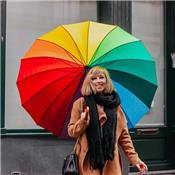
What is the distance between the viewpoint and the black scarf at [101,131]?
14.3 ft

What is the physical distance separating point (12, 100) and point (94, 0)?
2.27 m

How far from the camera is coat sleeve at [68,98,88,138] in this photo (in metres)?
4.28

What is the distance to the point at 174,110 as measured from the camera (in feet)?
28.9

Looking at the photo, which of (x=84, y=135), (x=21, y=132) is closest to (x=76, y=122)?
(x=84, y=135)

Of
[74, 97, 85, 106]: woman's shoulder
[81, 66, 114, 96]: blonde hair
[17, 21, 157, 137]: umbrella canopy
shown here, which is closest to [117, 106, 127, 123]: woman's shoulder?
[17, 21, 157, 137]: umbrella canopy

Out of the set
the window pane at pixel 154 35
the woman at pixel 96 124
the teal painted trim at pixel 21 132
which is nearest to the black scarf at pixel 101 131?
the woman at pixel 96 124

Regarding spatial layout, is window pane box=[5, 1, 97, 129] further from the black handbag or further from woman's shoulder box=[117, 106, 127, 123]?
woman's shoulder box=[117, 106, 127, 123]

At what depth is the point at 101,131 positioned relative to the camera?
173 inches

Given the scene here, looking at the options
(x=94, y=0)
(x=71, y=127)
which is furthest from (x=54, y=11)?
(x=71, y=127)

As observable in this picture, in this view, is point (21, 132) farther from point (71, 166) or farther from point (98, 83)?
point (98, 83)

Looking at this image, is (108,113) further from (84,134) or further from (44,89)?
(44,89)

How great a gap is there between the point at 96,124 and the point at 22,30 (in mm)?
3791

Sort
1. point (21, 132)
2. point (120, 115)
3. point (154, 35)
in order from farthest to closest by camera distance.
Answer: point (154, 35)
point (21, 132)
point (120, 115)

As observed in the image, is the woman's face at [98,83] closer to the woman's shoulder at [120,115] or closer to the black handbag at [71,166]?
the woman's shoulder at [120,115]
